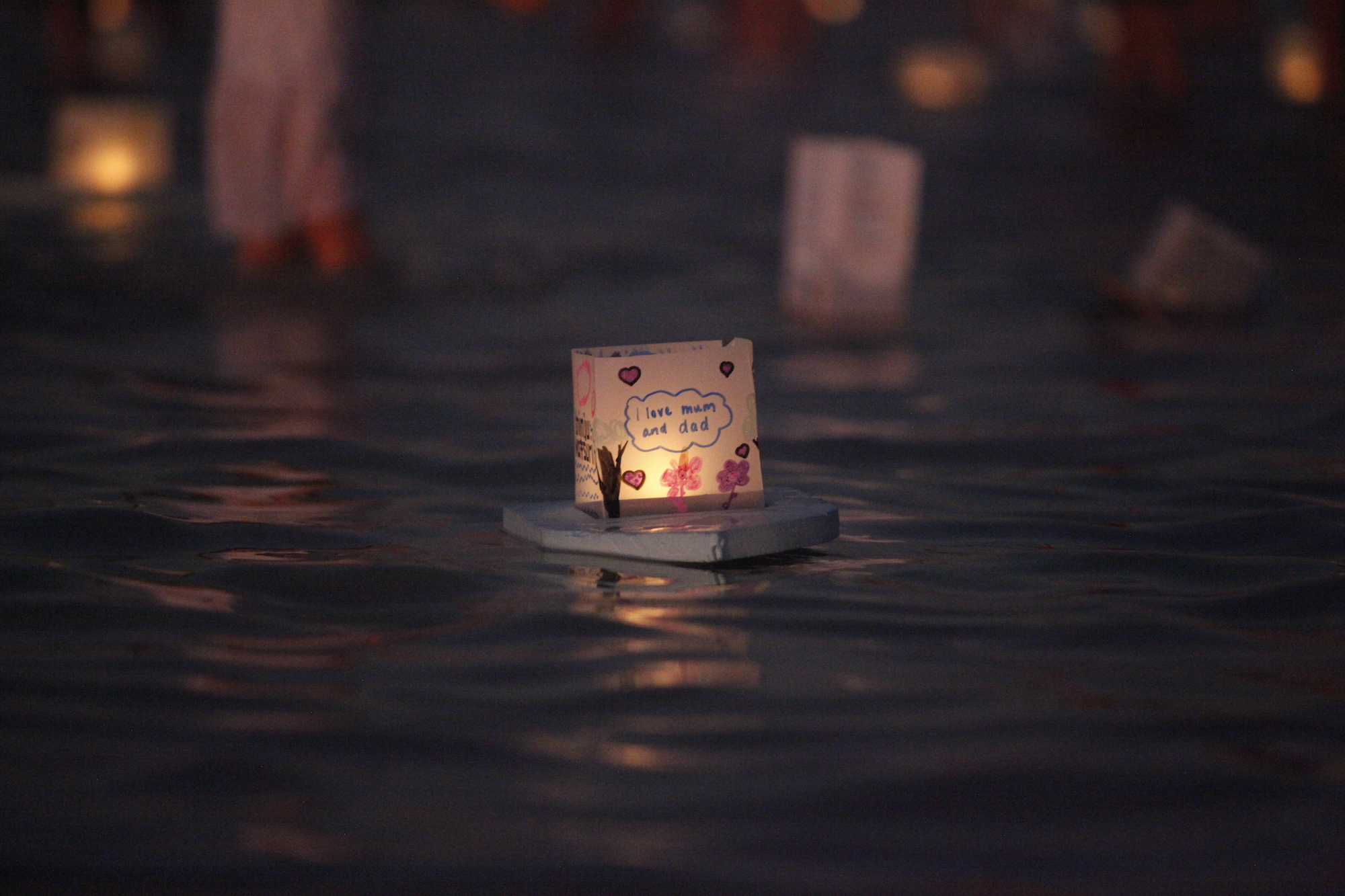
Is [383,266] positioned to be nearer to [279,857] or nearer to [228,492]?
[228,492]

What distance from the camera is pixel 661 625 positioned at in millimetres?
3521

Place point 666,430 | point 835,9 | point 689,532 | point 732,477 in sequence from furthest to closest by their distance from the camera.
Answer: point 835,9 < point 732,477 < point 666,430 < point 689,532

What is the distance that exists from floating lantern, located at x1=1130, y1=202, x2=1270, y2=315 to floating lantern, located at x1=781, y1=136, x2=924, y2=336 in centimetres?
117

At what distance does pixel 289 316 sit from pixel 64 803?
5684 mm

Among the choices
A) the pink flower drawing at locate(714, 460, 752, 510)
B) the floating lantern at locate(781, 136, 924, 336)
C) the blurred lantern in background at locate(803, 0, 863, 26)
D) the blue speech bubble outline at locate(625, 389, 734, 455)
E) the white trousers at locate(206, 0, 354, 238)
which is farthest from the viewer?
the blurred lantern in background at locate(803, 0, 863, 26)

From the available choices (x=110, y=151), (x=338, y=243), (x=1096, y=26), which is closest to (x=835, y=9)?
(x=1096, y=26)

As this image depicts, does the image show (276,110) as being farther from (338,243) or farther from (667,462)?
(667,462)

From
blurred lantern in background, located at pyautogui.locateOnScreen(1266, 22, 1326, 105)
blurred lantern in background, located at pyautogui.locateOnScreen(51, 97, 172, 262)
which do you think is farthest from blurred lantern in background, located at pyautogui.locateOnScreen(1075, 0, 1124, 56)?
blurred lantern in background, located at pyautogui.locateOnScreen(51, 97, 172, 262)

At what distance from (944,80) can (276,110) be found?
1517 cm

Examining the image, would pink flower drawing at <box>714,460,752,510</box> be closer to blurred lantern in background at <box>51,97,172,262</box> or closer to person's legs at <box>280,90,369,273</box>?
person's legs at <box>280,90,369,273</box>

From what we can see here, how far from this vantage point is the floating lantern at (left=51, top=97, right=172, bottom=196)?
1354 cm

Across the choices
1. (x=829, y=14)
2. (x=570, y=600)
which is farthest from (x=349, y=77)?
(x=829, y=14)

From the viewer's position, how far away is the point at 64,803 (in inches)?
103

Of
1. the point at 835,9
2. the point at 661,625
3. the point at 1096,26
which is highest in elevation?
the point at 835,9
